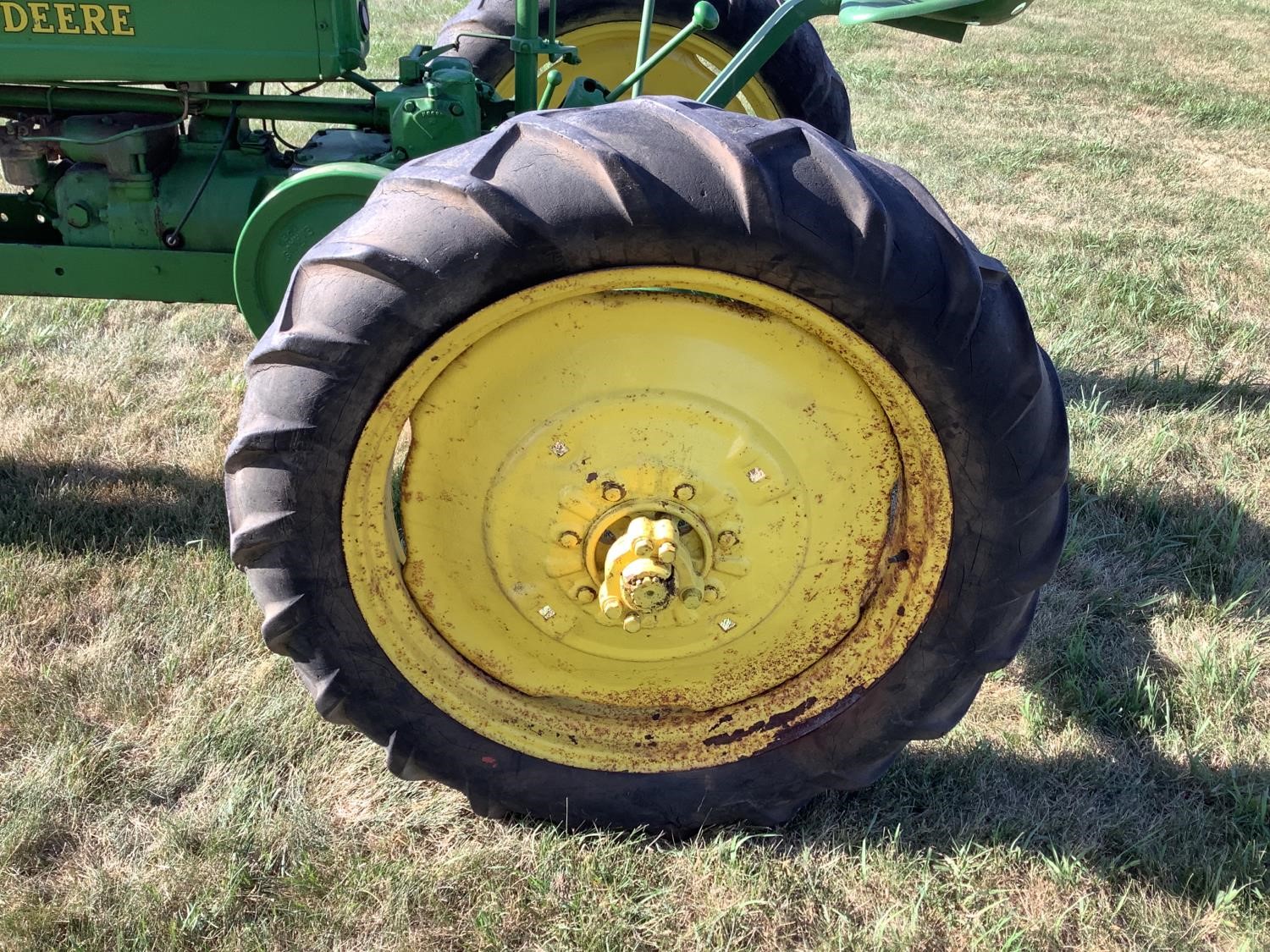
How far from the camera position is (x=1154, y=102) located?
25.8 feet

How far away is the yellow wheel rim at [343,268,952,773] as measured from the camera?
1.83m

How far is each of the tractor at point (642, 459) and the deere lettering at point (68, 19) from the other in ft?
0.07

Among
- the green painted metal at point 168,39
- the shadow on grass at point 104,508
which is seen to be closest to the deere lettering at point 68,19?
the green painted metal at point 168,39

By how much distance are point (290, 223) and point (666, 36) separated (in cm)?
164

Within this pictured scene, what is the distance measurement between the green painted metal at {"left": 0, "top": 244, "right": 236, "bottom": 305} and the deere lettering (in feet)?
1.60

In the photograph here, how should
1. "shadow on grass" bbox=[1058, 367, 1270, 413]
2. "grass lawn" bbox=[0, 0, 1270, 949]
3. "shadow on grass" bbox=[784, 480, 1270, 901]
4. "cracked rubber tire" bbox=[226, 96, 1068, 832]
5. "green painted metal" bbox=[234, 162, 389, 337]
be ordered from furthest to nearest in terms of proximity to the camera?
"shadow on grass" bbox=[1058, 367, 1270, 413] → "green painted metal" bbox=[234, 162, 389, 337] → "shadow on grass" bbox=[784, 480, 1270, 901] → "grass lawn" bbox=[0, 0, 1270, 949] → "cracked rubber tire" bbox=[226, 96, 1068, 832]

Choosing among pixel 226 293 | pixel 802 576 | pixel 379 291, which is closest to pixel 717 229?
pixel 379 291

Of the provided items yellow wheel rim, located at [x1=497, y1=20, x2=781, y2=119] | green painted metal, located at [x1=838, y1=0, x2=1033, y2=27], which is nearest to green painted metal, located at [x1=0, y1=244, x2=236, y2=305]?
yellow wheel rim, located at [x1=497, y1=20, x2=781, y2=119]

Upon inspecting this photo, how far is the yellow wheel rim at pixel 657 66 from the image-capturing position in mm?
3430

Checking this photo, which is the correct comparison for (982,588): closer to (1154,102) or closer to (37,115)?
(37,115)

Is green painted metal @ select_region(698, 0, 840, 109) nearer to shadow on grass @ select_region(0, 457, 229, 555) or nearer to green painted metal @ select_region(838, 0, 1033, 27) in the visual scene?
green painted metal @ select_region(838, 0, 1033, 27)

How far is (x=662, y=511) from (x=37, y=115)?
1.96 metres

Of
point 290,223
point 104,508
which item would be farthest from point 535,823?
point 104,508

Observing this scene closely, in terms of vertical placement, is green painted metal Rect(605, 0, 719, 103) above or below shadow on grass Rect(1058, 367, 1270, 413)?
above
